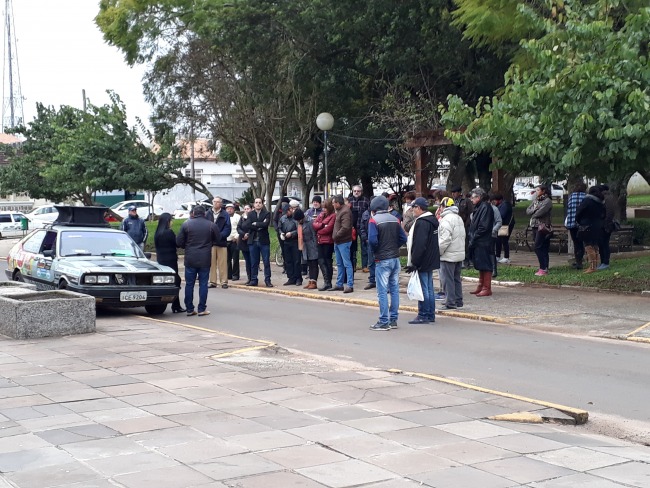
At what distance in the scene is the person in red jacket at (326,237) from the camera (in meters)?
17.9

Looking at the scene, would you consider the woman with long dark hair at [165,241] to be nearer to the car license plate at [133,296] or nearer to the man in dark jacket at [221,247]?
the car license plate at [133,296]

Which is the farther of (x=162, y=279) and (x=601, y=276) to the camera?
(x=601, y=276)

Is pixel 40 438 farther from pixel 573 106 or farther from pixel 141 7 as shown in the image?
pixel 141 7

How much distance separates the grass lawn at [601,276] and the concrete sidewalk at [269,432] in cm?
793

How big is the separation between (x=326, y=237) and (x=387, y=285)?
195 inches

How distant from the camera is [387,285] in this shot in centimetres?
1320

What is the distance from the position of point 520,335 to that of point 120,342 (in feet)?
17.7

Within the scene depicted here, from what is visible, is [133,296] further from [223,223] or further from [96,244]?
[223,223]

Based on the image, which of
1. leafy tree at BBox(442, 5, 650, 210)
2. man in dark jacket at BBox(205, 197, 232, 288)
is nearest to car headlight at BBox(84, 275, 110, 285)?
man in dark jacket at BBox(205, 197, 232, 288)

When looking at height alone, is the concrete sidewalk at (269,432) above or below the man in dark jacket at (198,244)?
below

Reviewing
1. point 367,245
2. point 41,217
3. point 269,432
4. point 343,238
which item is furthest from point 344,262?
point 41,217

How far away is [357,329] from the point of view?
13.3m

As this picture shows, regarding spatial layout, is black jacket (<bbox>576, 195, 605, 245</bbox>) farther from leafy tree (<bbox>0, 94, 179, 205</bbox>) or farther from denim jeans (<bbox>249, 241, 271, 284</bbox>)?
leafy tree (<bbox>0, 94, 179, 205</bbox>)

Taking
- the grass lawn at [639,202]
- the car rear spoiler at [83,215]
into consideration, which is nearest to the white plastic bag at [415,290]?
the car rear spoiler at [83,215]
